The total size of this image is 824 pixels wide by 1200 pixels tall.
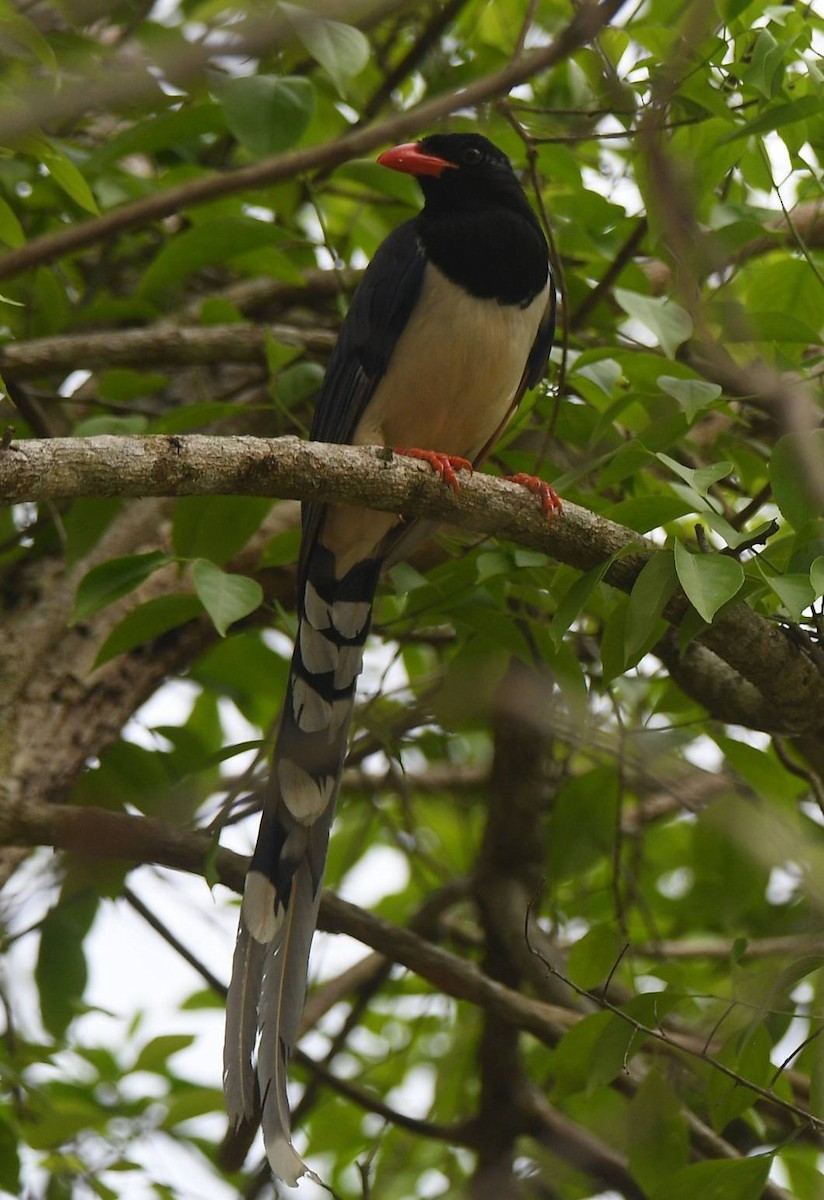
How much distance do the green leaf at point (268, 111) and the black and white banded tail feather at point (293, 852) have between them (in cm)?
102

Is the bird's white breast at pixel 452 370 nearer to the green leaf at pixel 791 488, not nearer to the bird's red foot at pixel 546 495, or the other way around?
the bird's red foot at pixel 546 495

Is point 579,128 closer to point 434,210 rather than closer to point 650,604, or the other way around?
point 434,210

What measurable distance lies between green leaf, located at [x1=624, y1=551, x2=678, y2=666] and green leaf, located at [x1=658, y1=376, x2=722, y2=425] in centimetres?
31

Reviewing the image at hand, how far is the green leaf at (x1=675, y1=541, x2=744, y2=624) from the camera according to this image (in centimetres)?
214

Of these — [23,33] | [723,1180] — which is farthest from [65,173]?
[723,1180]

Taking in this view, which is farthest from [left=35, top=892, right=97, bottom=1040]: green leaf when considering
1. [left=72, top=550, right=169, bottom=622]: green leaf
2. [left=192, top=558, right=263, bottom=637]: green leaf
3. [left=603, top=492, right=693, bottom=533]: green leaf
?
[left=603, top=492, right=693, bottom=533]: green leaf

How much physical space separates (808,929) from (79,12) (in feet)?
7.90

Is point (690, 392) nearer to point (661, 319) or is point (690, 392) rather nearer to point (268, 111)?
point (661, 319)

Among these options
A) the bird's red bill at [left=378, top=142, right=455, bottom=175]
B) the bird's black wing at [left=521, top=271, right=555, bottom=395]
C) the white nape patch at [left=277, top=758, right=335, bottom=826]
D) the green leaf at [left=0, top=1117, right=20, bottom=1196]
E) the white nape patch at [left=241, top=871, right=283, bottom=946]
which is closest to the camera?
the white nape patch at [left=241, top=871, right=283, bottom=946]

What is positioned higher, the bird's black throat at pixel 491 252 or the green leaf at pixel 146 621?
the bird's black throat at pixel 491 252

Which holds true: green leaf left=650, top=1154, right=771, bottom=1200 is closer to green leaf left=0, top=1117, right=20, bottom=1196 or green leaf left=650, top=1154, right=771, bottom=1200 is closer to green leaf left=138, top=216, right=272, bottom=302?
green leaf left=0, top=1117, right=20, bottom=1196

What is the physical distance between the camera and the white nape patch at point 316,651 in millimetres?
3357

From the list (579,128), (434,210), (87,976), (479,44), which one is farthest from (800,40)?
(87,976)

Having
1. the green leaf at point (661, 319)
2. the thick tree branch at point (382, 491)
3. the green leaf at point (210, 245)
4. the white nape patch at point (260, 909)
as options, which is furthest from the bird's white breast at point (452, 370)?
the white nape patch at point (260, 909)
